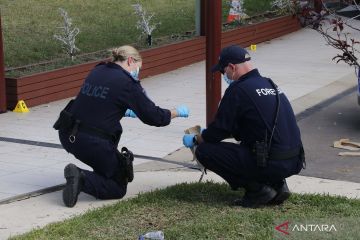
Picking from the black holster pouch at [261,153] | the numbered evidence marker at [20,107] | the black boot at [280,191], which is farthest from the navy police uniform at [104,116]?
the numbered evidence marker at [20,107]

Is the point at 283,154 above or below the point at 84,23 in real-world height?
above

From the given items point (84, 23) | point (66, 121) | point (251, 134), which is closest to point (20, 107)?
point (66, 121)

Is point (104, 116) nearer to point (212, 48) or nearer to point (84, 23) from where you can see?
point (212, 48)

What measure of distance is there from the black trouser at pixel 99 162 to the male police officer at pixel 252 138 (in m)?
0.73

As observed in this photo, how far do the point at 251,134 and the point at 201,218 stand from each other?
0.75m

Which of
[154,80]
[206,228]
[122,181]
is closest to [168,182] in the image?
[122,181]

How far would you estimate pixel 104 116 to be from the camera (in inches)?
244

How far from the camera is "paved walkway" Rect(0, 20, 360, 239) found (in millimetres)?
6293

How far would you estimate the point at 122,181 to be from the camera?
6.35 metres

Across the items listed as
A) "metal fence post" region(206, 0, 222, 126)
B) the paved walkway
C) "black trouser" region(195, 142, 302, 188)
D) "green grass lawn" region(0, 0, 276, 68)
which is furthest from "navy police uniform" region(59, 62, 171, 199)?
"green grass lawn" region(0, 0, 276, 68)

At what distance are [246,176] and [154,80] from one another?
22.0ft

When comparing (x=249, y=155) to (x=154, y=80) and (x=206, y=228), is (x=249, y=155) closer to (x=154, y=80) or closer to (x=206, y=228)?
(x=206, y=228)

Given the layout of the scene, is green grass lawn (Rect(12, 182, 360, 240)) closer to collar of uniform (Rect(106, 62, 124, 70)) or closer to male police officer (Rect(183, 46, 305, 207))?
male police officer (Rect(183, 46, 305, 207))

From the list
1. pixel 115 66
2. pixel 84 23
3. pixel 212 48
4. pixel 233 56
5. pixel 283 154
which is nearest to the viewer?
pixel 283 154
